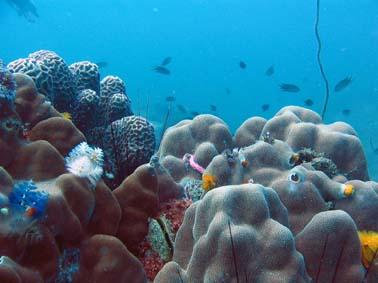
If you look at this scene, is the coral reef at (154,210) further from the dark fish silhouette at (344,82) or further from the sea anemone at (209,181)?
the dark fish silhouette at (344,82)

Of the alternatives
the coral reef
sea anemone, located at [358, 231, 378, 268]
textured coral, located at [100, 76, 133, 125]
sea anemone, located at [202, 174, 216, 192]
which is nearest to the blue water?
textured coral, located at [100, 76, 133, 125]

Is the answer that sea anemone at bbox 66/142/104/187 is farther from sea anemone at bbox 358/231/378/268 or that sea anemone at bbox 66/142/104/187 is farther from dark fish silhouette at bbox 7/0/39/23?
dark fish silhouette at bbox 7/0/39/23

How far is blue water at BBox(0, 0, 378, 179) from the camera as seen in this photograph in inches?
4161

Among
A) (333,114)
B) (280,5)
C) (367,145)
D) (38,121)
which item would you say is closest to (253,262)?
(38,121)

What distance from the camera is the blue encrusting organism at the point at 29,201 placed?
2484 mm

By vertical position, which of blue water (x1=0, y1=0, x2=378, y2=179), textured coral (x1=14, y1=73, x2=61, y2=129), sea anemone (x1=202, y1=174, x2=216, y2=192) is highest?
textured coral (x1=14, y1=73, x2=61, y2=129)

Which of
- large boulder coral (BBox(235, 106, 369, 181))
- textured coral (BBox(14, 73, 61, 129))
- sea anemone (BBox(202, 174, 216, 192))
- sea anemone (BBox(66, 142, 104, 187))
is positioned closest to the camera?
sea anemone (BBox(66, 142, 104, 187))

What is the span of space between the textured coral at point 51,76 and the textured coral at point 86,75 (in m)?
0.51

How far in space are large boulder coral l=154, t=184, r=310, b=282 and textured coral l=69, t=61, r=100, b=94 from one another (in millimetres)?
3595

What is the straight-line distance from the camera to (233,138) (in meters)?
5.70

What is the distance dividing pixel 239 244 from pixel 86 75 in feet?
13.6

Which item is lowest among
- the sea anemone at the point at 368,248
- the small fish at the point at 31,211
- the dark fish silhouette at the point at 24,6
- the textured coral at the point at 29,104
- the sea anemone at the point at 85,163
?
the dark fish silhouette at the point at 24,6

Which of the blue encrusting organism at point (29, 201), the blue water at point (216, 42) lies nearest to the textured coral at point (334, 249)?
the blue encrusting organism at point (29, 201)

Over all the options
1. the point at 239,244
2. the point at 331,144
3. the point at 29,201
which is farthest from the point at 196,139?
the point at 29,201
